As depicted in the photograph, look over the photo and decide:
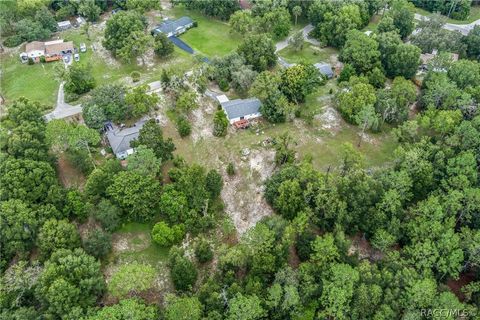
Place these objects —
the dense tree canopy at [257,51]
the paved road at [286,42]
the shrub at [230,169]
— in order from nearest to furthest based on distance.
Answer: the shrub at [230,169] → the dense tree canopy at [257,51] → the paved road at [286,42]

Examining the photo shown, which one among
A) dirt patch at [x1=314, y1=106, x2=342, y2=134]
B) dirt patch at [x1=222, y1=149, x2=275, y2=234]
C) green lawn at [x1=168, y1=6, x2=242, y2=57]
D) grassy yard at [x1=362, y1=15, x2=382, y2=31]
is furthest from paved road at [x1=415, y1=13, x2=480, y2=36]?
dirt patch at [x1=222, y1=149, x2=275, y2=234]

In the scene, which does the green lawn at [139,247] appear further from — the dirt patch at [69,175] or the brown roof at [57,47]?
the brown roof at [57,47]

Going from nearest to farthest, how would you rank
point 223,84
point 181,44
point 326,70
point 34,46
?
point 223,84 → point 326,70 → point 34,46 → point 181,44

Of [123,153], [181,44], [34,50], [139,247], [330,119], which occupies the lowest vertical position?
[139,247]

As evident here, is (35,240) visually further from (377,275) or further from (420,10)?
(420,10)

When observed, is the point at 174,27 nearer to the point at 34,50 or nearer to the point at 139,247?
the point at 34,50

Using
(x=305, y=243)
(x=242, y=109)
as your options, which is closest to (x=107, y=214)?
(x=305, y=243)

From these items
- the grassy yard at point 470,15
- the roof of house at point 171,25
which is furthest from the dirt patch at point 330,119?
the grassy yard at point 470,15
